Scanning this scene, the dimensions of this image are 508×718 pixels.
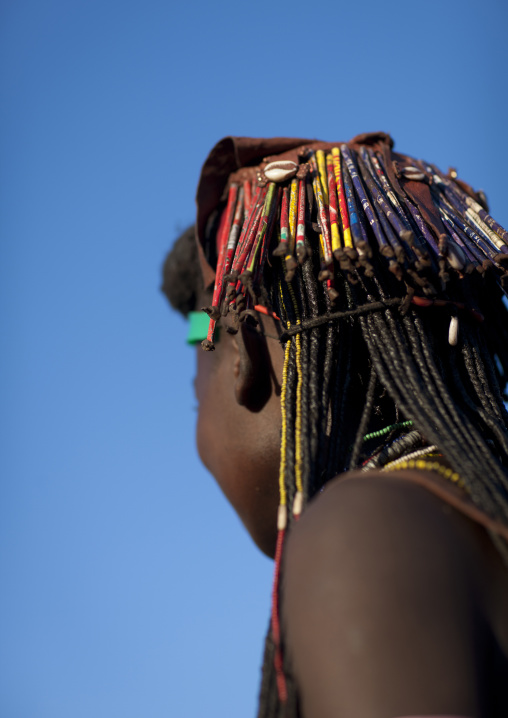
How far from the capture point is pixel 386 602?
49.3 inches

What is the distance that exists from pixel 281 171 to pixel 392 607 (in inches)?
59.3

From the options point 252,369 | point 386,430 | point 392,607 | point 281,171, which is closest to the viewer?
point 392,607

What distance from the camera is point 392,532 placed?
1.33 meters

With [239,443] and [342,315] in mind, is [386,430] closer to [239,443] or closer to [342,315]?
[342,315]

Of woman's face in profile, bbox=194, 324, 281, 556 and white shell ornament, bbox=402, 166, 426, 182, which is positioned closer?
woman's face in profile, bbox=194, 324, 281, 556

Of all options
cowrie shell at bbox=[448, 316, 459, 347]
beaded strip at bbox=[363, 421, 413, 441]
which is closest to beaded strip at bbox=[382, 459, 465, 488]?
beaded strip at bbox=[363, 421, 413, 441]

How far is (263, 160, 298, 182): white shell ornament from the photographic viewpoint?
2385mm

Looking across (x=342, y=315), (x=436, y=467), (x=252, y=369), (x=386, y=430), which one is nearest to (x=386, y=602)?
(x=436, y=467)

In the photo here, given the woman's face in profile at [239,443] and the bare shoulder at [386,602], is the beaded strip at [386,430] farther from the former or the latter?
the bare shoulder at [386,602]

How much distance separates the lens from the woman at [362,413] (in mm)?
1256

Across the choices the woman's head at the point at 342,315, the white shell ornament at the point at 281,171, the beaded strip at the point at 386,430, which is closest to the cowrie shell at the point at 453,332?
the woman's head at the point at 342,315

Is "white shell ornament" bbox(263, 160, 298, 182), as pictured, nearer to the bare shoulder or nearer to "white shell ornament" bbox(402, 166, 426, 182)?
"white shell ornament" bbox(402, 166, 426, 182)

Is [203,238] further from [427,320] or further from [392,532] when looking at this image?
[392,532]

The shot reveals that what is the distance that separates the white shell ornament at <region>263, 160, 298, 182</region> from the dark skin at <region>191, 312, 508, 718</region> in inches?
46.9
